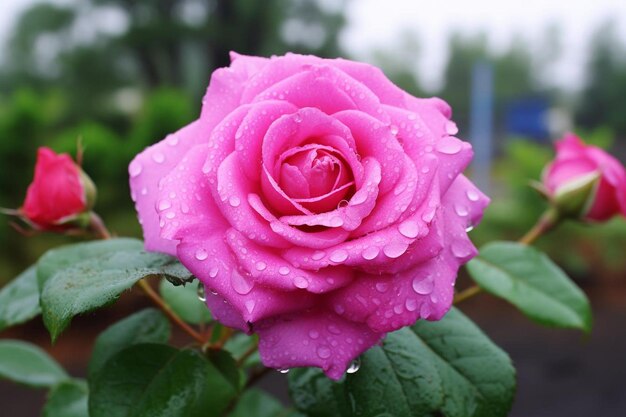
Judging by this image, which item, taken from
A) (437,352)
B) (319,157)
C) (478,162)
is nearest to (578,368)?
(437,352)

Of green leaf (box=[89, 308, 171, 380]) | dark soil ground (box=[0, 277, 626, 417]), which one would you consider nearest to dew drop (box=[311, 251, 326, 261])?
green leaf (box=[89, 308, 171, 380])

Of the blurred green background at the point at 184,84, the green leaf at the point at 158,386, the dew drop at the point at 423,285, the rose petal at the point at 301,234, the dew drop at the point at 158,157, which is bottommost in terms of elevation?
the blurred green background at the point at 184,84

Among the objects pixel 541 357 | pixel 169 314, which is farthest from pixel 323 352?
pixel 541 357

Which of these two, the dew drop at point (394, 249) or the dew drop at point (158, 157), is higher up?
the dew drop at point (158, 157)

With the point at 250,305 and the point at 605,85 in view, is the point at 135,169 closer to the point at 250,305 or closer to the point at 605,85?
the point at 250,305

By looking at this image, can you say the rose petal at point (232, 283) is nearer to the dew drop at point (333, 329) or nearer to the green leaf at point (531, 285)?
the dew drop at point (333, 329)

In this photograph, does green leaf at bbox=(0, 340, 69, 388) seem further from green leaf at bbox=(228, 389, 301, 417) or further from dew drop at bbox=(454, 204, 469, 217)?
dew drop at bbox=(454, 204, 469, 217)

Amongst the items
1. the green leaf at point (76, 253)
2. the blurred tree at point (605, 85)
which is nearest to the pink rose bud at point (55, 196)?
Result: the green leaf at point (76, 253)

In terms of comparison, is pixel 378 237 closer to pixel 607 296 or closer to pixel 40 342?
pixel 40 342
